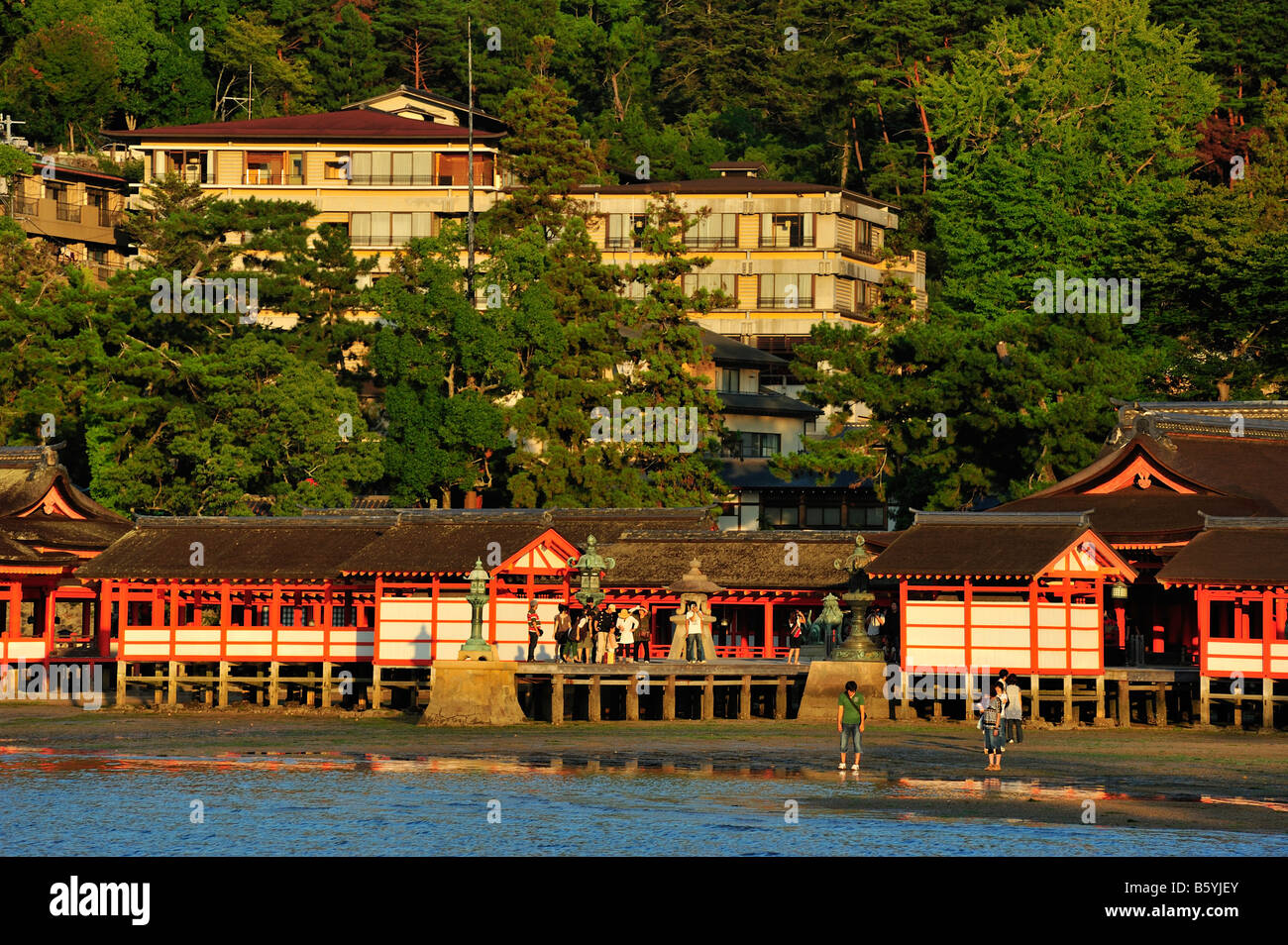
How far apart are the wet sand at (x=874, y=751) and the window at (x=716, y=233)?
2163 inches

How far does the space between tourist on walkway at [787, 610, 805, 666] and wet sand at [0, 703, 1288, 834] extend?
13.2ft

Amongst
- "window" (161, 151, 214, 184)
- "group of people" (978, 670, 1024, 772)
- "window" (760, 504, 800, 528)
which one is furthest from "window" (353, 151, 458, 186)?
"group of people" (978, 670, 1024, 772)

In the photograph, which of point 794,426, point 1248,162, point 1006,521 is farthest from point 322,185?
point 1006,521

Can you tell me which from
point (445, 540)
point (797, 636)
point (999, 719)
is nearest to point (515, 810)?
point (999, 719)

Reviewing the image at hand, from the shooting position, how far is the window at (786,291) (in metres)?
101

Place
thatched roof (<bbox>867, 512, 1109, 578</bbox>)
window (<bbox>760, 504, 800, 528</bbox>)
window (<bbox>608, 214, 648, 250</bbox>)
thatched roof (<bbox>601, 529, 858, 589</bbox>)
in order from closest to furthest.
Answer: thatched roof (<bbox>867, 512, 1109, 578</bbox>)
thatched roof (<bbox>601, 529, 858, 589</bbox>)
window (<bbox>760, 504, 800, 528</bbox>)
window (<bbox>608, 214, 648, 250</bbox>)

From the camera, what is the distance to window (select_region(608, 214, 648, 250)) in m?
101

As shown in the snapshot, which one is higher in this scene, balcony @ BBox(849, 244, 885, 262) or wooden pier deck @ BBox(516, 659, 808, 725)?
balcony @ BBox(849, 244, 885, 262)

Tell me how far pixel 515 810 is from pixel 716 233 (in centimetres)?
7251

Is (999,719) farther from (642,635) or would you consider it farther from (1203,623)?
(642,635)

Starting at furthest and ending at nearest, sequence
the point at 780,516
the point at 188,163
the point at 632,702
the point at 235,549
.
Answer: the point at 188,163 < the point at 780,516 < the point at 235,549 < the point at 632,702

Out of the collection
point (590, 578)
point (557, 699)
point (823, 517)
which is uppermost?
point (823, 517)

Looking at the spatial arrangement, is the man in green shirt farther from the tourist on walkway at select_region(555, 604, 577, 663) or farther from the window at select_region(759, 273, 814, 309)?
the window at select_region(759, 273, 814, 309)

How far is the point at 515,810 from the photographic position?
31.8 metres
